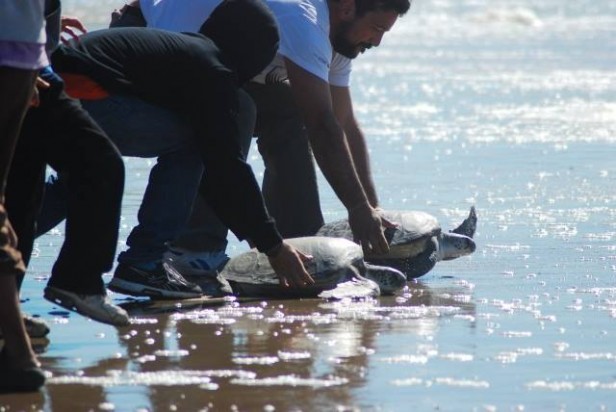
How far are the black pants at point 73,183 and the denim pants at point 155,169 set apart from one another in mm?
685

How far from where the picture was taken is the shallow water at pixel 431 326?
4469mm

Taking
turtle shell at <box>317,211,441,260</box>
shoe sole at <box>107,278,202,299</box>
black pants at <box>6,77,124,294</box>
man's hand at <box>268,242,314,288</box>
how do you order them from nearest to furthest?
black pants at <box>6,77,124,294</box>
man's hand at <box>268,242,314,288</box>
shoe sole at <box>107,278,202,299</box>
turtle shell at <box>317,211,441,260</box>

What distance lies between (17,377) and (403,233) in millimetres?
2917

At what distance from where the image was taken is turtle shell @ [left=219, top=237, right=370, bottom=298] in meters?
6.36

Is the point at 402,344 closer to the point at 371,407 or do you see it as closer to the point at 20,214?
the point at 371,407

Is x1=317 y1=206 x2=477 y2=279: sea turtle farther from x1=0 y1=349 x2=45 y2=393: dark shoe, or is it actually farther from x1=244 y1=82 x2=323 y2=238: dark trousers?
x1=0 y1=349 x2=45 y2=393: dark shoe

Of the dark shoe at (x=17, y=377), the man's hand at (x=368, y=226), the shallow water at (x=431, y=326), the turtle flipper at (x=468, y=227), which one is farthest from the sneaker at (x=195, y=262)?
the dark shoe at (x=17, y=377)

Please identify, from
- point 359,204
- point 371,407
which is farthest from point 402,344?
point 359,204

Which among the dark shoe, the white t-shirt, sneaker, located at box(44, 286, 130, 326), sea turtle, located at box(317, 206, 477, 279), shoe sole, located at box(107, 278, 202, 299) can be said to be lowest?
shoe sole, located at box(107, 278, 202, 299)

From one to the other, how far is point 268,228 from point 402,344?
0.80m

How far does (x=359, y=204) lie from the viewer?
647 cm

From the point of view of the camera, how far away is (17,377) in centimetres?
441

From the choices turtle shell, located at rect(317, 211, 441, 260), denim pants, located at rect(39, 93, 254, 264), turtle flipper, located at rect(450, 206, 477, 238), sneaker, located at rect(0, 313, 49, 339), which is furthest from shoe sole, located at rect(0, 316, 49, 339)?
turtle flipper, located at rect(450, 206, 477, 238)

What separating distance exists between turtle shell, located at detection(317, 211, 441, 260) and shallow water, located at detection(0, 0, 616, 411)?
16cm
